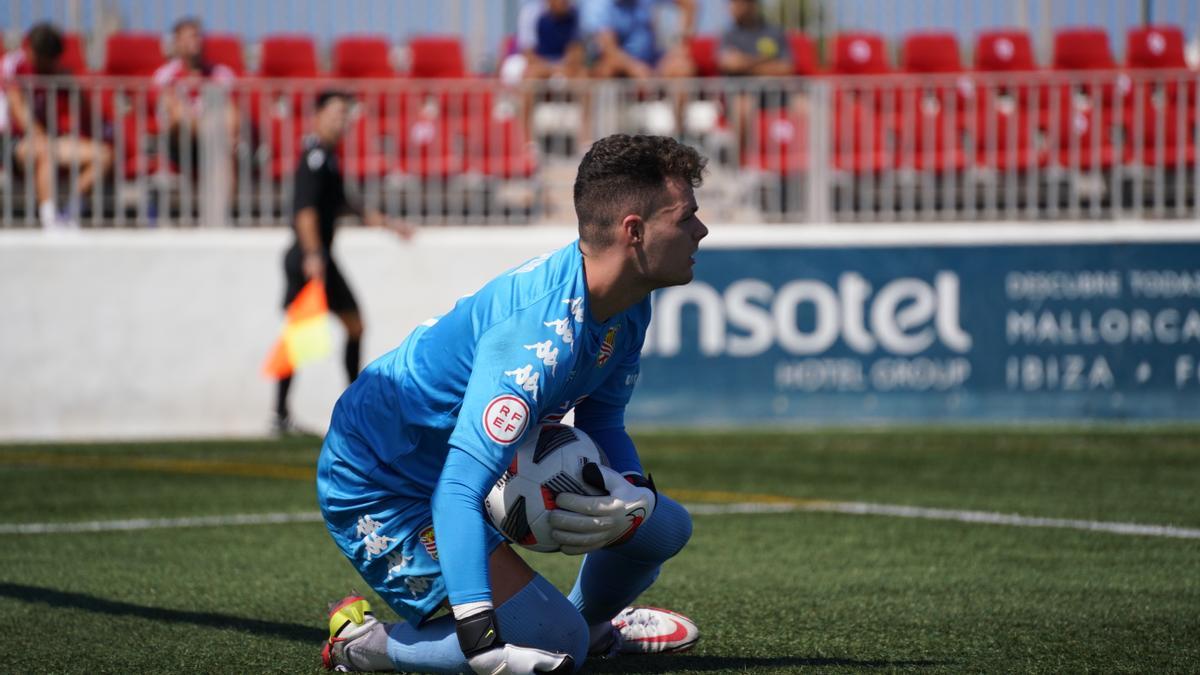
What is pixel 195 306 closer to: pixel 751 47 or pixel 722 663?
pixel 751 47

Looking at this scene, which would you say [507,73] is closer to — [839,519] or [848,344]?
[848,344]

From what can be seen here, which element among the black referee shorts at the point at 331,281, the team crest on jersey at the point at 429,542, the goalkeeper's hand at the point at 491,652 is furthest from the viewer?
the black referee shorts at the point at 331,281

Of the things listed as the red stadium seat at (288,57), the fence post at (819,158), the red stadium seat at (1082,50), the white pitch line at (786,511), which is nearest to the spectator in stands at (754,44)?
the fence post at (819,158)

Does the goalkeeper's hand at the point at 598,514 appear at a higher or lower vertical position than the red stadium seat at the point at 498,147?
lower

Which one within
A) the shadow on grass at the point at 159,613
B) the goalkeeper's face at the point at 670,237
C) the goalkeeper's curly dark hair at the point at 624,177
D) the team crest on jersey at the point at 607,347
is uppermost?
the goalkeeper's curly dark hair at the point at 624,177

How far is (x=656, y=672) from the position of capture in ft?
15.0

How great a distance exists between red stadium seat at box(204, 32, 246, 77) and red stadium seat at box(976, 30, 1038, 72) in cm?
691

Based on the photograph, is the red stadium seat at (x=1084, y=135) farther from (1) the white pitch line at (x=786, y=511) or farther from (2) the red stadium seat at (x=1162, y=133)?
(1) the white pitch line at (x=786, y=511)

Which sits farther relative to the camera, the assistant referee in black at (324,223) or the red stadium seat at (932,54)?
the red stadium seat at (932,54)

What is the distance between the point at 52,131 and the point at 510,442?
10655 millimetres

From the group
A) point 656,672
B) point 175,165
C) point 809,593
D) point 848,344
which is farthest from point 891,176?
point 656,672

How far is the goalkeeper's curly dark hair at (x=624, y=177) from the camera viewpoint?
13.4ft

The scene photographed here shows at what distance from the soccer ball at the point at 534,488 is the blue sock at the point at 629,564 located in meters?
0.37

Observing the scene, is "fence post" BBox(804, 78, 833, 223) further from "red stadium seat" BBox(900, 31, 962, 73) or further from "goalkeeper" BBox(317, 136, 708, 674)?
"goalkeeper" BBox(317, 136, 708, 674)
